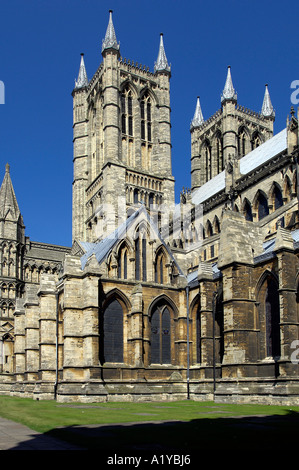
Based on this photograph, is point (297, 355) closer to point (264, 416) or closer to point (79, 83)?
point (264, 416)

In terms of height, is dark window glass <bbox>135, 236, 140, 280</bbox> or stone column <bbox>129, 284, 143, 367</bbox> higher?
dark window glass <bbox>135, 236, 140, 280</bbox>

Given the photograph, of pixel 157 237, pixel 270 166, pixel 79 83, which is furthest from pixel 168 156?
pixel 157 237

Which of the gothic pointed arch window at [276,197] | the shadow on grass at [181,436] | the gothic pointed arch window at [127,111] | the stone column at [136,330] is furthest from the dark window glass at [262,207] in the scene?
the gothic pointed arch window at [127,111]

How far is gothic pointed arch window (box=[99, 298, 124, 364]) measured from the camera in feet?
114

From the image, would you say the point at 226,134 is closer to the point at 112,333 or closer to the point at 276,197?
the point at 276,197

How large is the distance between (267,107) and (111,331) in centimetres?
6069

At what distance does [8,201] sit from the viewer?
Answer: 248ft

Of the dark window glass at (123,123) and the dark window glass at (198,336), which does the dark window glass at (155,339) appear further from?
the dark window glass at (123,123)

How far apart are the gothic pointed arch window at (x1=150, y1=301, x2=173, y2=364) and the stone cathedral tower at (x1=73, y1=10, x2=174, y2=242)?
31.3 m

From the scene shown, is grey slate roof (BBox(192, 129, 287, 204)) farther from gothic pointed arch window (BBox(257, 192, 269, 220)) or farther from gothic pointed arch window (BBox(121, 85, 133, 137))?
gothic pointed arch window (BBox(121, 85, 133, 137))

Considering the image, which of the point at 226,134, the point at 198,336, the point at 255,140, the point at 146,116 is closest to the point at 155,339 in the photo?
the point at 198,336

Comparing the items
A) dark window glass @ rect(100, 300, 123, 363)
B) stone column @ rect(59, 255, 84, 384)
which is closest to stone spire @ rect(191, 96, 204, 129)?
dark window glass @ rect(100, 300, 123, 363)

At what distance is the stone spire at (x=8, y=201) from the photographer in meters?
74.6
